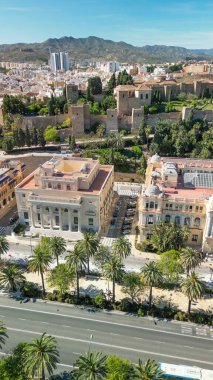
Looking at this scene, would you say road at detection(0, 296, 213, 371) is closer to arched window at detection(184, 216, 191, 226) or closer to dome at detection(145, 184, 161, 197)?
arched window at detection(184, 216, 191, 226)

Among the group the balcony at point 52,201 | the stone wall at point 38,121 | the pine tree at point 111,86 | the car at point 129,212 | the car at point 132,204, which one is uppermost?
the pine tree at point 111,86

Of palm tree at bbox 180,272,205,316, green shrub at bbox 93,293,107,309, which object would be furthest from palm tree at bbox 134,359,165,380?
green shrub at bbox 93,293,107,309

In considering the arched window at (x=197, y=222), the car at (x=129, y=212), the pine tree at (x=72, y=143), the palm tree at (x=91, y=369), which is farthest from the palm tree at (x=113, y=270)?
the pine tree at (x=72, y=143)

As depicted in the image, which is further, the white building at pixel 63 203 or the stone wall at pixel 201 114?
the stone wall at pixel 201 114

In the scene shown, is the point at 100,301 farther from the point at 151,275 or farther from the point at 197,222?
the point at 197,222

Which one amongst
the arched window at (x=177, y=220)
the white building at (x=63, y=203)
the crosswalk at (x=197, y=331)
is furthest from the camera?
the white building at (x=63, y=203)

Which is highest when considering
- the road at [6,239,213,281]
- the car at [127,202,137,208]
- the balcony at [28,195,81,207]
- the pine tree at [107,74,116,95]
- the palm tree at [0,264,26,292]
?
the pine tree at [107,74,116,95]

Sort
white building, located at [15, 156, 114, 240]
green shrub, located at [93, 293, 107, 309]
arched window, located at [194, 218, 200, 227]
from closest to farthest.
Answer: green shrub, located at [93, 293, 107, 309]
arched window, located at [194, 218, 200, 227]
white building, located at [15, 156, 114, 240]

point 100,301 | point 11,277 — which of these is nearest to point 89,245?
point 100,301

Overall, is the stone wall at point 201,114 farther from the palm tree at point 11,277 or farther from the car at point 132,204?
the palm tree at point 11,277

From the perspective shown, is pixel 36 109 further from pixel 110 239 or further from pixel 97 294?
pixel 97 294
